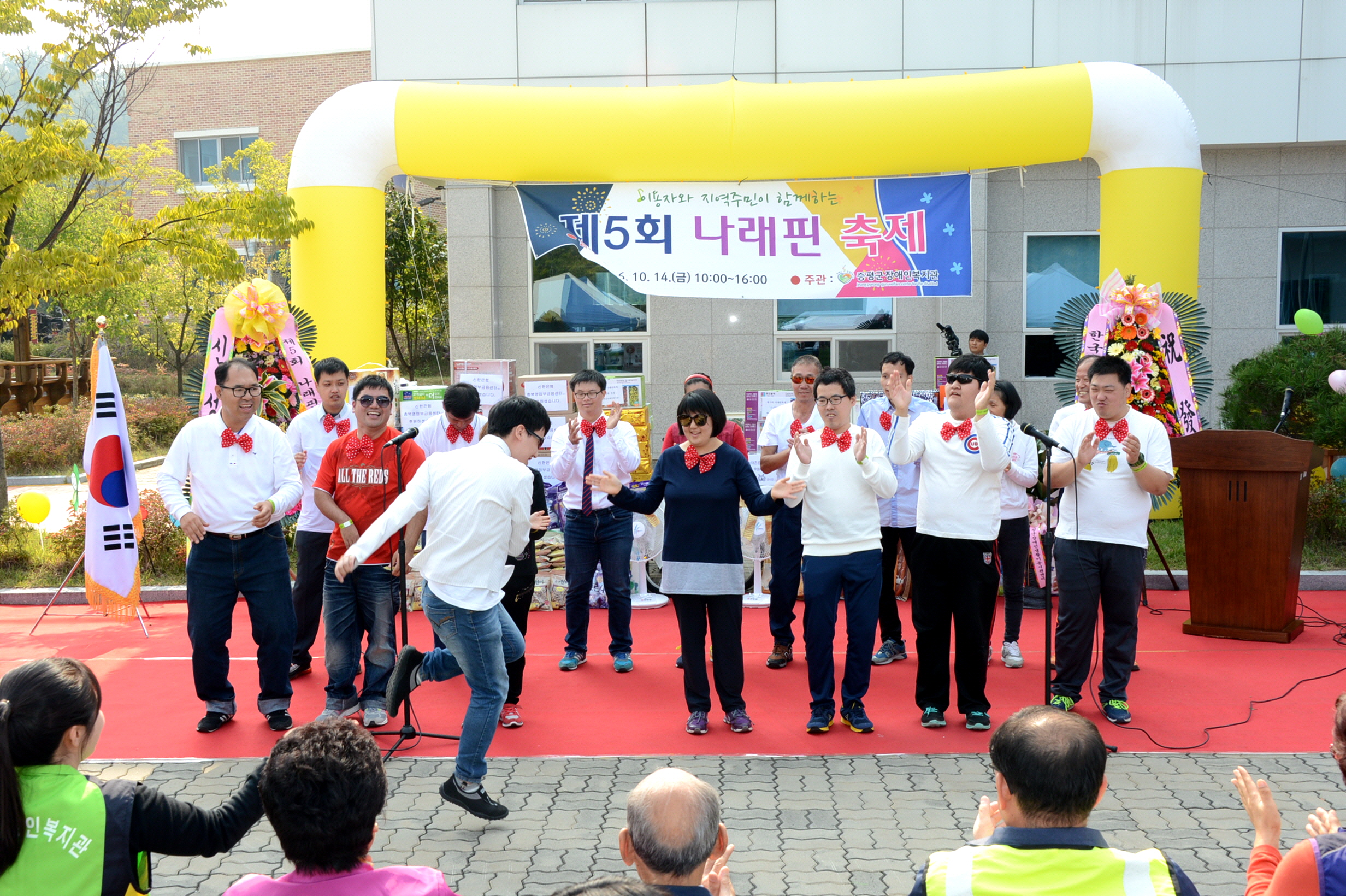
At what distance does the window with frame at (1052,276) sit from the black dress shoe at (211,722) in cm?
959

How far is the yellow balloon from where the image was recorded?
8.99m

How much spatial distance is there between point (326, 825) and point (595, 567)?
4.56m

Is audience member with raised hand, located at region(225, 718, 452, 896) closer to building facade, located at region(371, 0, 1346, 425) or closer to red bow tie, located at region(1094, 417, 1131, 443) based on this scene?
red bow tie, located at region(1094, 417, 1131, 443)

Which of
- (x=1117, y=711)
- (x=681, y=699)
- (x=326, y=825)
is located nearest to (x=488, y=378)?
(x=681, y=699)

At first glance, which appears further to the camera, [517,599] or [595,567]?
[595,567]

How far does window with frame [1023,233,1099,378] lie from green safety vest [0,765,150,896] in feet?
37.2

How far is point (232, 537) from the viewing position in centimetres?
532

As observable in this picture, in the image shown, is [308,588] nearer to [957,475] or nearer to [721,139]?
[957,475]

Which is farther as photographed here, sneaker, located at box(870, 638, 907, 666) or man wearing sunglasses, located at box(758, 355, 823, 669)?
sneaker, located at box(870, 638, 907, 666)

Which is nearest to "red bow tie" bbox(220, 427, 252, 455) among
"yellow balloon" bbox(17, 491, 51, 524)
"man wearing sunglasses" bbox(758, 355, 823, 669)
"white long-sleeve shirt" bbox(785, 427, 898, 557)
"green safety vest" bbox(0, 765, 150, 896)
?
"white long-sleeve shirt" bbox(785, 427, 898, 557)

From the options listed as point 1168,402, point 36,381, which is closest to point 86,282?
point 1168,402

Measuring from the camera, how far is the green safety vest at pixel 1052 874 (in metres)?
1.93

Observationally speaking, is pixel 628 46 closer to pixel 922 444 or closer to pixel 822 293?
pixel 822 293

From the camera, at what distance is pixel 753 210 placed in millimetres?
9062
